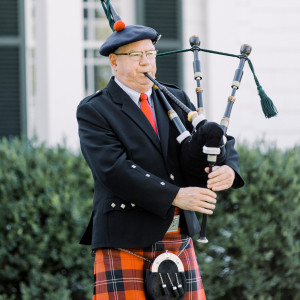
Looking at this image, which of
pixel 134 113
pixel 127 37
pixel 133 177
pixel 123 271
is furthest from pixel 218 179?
pixel 127 37

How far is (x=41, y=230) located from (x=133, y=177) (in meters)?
2.25

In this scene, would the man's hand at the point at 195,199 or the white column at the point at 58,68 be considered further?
the white column at the point at 58,68

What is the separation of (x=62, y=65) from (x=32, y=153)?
5.65 feet

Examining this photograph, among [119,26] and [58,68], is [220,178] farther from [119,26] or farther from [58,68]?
[58,68]

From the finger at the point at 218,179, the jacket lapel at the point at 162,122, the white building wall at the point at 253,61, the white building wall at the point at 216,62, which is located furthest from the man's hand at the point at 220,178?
the white building wall at the point at 253,61

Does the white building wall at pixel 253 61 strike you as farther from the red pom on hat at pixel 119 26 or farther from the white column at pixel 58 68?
the red pom on hat at pixel 119 26

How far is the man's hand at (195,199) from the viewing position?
3.17 meters

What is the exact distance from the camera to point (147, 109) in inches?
137

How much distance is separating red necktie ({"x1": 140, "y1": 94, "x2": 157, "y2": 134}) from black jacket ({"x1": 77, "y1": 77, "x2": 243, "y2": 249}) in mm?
27

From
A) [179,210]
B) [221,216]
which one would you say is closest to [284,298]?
[221,216]

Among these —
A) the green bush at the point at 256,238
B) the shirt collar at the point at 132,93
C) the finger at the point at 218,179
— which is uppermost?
the shirt collar at the point at 132,93

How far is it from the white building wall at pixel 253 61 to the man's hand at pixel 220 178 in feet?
13.1

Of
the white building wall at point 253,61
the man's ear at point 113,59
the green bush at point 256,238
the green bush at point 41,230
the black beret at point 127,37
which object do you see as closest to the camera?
the black beret at point 127,37

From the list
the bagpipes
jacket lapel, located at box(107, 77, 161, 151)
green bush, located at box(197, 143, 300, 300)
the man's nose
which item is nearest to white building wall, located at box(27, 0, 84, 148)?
green bush, located at box(197, 143, 300, 300)
